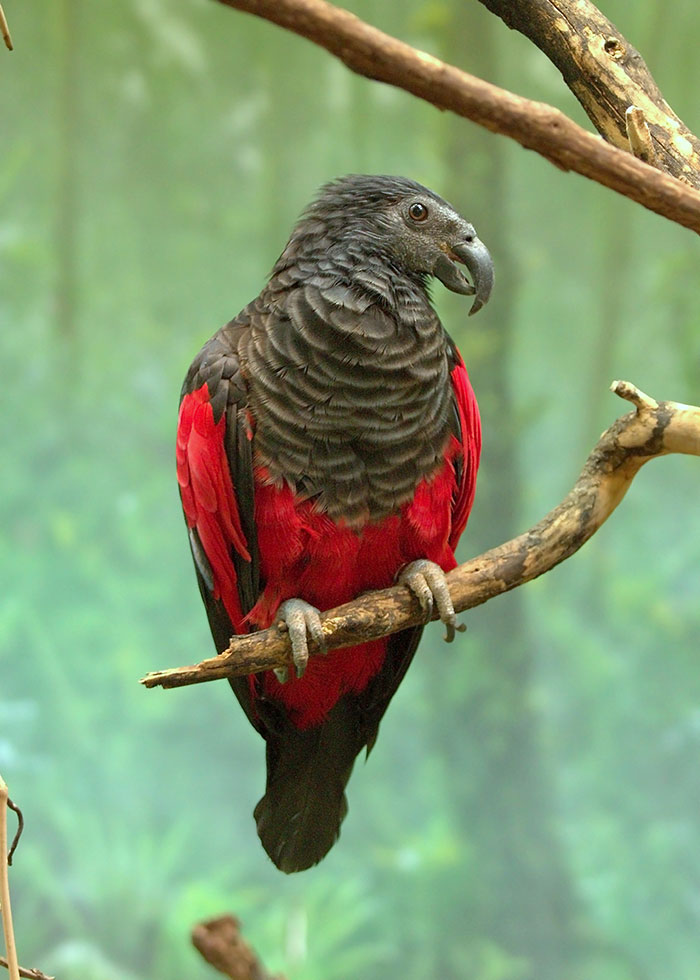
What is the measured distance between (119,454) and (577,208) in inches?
108

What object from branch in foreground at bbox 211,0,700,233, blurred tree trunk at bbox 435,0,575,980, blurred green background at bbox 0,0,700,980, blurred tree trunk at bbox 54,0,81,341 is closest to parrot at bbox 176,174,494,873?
branch in foreground at bbox 211,0,700,233

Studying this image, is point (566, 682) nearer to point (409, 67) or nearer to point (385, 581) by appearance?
point (385, 581)

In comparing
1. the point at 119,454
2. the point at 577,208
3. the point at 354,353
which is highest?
the point at 577,208

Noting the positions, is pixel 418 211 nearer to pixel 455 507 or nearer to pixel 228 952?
pixel 455 507

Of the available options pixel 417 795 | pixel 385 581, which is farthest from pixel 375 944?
pixel 385 581

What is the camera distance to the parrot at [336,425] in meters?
1.96

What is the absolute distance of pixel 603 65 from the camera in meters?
1.88

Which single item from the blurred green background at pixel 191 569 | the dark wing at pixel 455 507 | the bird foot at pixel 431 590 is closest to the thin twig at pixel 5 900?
the bird foot at pixel 431 590

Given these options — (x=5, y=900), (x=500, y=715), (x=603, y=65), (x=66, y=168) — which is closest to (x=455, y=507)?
(x=603, y=65)

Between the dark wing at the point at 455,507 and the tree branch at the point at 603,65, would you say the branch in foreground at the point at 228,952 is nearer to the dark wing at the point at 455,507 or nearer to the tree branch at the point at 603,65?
the dark wing at the point at 455,507

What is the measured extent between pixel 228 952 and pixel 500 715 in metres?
2.77

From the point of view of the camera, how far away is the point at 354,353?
1.98 metres

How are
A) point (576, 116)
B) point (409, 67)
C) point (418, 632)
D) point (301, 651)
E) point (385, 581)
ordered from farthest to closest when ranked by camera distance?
1. point (576, 116)
2. point (418, 632)
3. point (385, 581)
4. point (301, 651)
5. point (409, 67)

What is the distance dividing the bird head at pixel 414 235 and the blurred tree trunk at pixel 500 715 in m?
2.66
